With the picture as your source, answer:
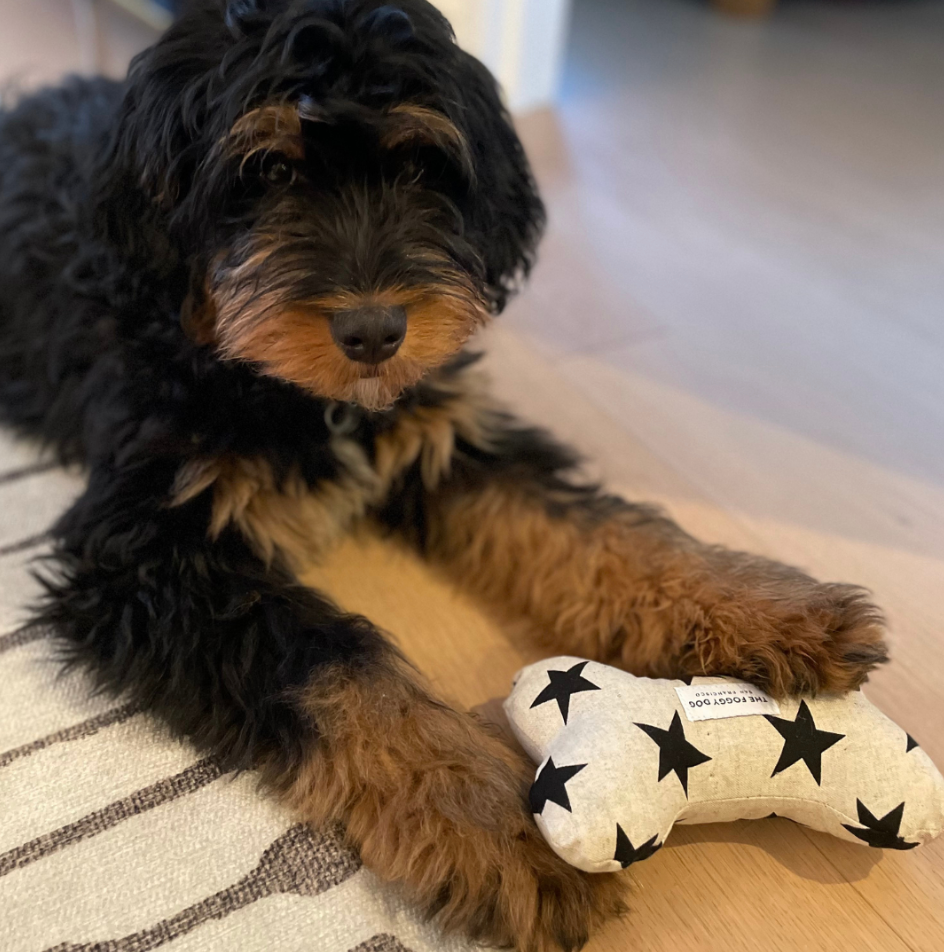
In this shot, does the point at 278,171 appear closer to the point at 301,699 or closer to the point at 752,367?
the point at 301,699

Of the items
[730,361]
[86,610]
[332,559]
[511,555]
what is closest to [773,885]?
[511,555]

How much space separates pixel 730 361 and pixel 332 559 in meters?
1.27

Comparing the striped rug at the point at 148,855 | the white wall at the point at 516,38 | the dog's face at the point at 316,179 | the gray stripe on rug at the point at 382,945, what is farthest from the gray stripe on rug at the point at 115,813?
the white wall at the point at 516,38

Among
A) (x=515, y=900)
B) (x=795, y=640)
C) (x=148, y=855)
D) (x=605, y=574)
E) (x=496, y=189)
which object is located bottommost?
(x=148, y=855)

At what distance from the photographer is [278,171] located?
1.46 metres

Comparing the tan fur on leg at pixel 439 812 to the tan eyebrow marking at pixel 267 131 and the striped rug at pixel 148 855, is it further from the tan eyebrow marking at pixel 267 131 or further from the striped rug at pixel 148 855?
the tan eyebrow marking at pixel 267 131

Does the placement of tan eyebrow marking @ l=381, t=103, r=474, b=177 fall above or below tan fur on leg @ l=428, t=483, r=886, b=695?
above

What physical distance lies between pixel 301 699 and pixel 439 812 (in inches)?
10.4

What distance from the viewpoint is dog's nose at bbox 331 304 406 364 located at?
1.35 meters

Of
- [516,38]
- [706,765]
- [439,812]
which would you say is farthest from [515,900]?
[516,38]

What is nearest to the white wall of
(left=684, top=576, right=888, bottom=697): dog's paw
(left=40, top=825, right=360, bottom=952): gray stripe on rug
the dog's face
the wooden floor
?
the wooden floor

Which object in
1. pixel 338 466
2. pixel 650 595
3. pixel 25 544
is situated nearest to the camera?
pixel 650 595

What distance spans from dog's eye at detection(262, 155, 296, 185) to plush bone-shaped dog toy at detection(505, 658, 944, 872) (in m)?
0.89

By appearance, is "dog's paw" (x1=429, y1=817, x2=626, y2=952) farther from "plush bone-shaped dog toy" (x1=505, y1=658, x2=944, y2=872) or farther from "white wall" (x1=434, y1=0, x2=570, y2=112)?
"white wall" (x1=434, y1=0, x2=570, y2=112)
